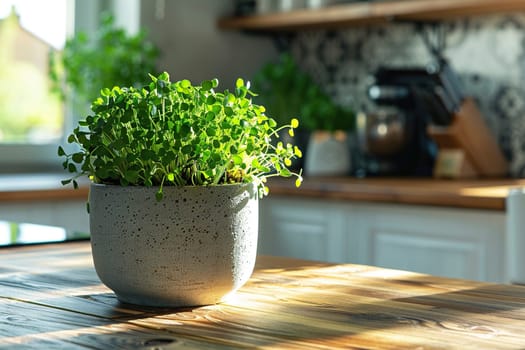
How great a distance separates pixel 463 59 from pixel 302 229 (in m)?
0.93

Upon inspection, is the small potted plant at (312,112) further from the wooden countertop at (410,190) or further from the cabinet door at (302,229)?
the cabinet door at (302,229)

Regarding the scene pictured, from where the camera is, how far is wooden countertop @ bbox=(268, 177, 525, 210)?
2.59 metres

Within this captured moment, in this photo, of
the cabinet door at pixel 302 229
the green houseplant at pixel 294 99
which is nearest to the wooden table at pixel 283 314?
the cabinet door at pixel 302 229

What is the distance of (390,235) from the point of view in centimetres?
283

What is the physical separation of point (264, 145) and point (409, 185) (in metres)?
1.91

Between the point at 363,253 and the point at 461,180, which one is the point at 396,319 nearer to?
the point at 363,253

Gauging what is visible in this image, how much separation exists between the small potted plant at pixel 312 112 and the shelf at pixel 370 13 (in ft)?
0.57

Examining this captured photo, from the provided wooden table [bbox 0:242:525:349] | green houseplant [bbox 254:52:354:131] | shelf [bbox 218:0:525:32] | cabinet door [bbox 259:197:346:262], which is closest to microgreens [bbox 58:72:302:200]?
wooden table [bbox 0:242:525:349]

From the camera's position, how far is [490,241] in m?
2.56

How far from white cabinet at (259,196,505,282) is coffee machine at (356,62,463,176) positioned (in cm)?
41

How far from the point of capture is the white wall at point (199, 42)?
144 inches

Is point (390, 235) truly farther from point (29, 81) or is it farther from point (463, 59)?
point (29, 81)

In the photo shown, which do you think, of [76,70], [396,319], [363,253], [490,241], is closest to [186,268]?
[396,319]

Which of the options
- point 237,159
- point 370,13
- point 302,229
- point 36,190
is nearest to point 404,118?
point 370,13
